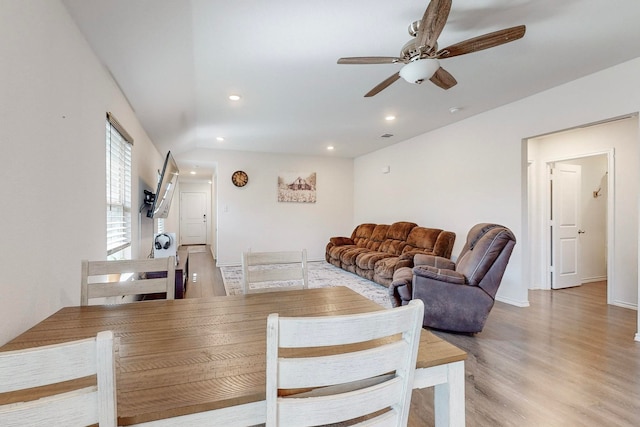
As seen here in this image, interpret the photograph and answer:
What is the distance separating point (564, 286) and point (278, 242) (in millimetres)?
5051

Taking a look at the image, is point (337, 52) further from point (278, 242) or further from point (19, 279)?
point (278, 242)

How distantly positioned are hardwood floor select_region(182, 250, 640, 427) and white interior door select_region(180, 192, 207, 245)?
7693 millimetres

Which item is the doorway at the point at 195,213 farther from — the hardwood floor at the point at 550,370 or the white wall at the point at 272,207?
the hardwood floor at the point at 550,370

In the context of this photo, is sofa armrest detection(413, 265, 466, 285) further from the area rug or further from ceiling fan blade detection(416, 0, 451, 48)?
ceiling fan blade detection(416, 0, 451, 48)

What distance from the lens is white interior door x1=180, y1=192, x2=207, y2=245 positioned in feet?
34.8

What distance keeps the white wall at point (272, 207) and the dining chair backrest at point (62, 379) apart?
19.0 ft

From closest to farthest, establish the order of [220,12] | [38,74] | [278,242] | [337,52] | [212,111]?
[38,74], [220,12], [337,52], [212,111], [278,242]

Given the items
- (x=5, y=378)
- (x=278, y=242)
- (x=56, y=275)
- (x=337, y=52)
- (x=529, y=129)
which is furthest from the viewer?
(x=278, y=242)

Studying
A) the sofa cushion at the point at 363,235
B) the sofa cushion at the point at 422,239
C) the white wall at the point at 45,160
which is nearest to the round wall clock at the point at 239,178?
the sofa cushion at the point at 363,235

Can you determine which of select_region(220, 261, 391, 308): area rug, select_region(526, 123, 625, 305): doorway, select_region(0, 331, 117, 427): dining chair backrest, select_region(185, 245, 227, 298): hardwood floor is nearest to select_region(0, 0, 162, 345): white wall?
select_region(0, 331, 117, 427): dining chair backrest

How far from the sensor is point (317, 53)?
2471mm

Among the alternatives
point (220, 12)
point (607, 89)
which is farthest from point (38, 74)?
point (607, 89)

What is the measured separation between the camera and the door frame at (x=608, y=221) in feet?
12.7

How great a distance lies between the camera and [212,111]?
3.84m
